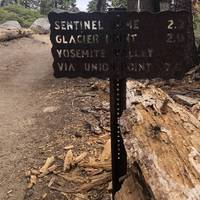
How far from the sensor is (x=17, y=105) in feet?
30.2

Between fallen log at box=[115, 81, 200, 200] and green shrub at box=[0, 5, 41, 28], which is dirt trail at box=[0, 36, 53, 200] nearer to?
fallen log at box=[115, 81, 200, 200]

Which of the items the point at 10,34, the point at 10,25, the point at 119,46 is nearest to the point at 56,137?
the point at 119,46

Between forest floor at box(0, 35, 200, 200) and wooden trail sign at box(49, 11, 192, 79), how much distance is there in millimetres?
1551

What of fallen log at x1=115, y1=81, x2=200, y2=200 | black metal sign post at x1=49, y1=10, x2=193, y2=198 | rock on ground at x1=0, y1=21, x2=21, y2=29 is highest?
black metal sign post at x1=49, y1=10, x2=193, y2=198

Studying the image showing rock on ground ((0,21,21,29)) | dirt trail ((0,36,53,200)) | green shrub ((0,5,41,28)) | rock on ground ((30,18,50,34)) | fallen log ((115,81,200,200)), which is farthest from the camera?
green shrub ((0,5,41,28))

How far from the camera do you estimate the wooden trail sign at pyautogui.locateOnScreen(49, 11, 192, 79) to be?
4.24 meters

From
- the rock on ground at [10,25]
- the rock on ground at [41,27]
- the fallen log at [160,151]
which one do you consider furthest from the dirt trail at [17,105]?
the rock on ground at [41,27]

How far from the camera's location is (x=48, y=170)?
5777mm

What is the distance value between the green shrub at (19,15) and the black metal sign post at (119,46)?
2457 cm

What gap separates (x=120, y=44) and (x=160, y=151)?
1070mm

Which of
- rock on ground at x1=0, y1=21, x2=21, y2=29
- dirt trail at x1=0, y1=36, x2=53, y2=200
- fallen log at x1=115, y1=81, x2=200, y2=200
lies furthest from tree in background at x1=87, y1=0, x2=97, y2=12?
fallen log at x1=115, y1=81, x2=200, y2=200

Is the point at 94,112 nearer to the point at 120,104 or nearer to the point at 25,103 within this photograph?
the point at 25,103

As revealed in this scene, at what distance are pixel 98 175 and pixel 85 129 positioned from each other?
1.49m

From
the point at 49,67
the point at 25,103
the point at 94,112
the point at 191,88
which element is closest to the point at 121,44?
the point at 94,112
